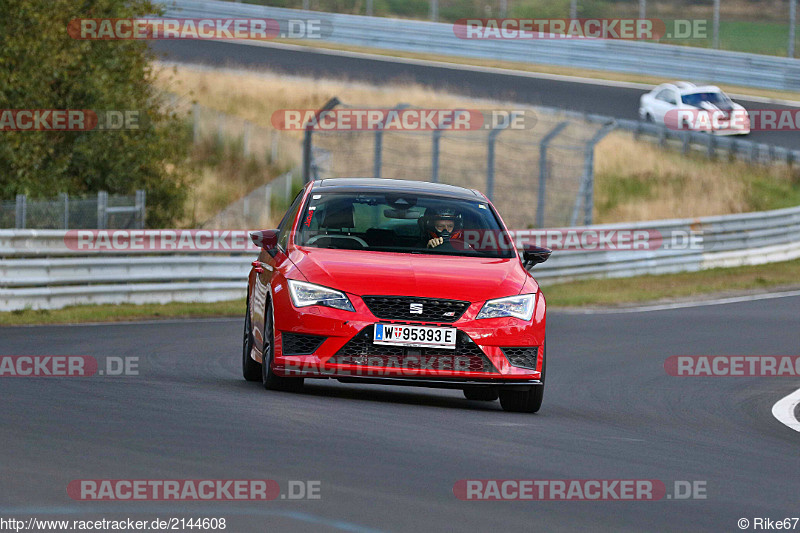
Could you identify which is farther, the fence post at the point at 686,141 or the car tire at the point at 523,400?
the fence post at the point at 686,141

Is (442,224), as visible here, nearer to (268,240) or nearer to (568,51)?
(268,240)

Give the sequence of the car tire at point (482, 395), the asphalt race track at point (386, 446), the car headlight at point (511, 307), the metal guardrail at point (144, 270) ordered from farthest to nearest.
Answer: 1. the metal guardrail at point (144, 270)
2. the car tire at point (482, 395)
3. the car headlight at point (511, 307)
4. the asphalt race track at point (386, 446)

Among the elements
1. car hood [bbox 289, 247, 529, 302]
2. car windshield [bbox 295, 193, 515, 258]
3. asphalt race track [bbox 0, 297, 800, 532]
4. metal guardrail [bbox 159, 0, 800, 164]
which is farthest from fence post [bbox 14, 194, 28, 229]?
metal guardrail [bbox 159, 0, 800, 164]

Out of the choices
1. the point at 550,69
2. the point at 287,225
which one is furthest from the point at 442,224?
the point at 550,69

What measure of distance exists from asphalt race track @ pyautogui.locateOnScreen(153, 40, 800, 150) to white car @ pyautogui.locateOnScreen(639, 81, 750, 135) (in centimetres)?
119

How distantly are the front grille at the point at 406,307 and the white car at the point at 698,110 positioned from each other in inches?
1284

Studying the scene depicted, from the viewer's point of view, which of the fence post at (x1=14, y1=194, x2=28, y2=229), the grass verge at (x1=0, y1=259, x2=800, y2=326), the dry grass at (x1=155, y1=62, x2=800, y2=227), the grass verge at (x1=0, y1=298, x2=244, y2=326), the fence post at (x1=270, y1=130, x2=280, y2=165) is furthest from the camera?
the fence post at (x1=270, y1=130, x2=280, y2=165)

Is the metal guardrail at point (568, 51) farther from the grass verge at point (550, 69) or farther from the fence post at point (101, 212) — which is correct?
the fence post at point (101, 212)

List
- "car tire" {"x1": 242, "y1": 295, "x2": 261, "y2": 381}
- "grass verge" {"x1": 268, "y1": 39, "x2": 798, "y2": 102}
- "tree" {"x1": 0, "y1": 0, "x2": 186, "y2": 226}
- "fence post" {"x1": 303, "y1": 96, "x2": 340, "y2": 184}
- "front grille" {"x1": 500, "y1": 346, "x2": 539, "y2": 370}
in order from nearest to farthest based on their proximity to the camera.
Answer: "front grille" {"x1": 500, "y1": 346, "x2": 539, "y2": 370} < "car tire" {"x1": 242, "y1": 295, "x2": 261, "y2": 381} < "tree" {"x1": 0, "y1": 0, "x2": 186, "y2": 226} < "fence post" {"x1": 303, "y1": 96, "x2": 340, "y2": 184} < "grass verge" {"x1": 268, "y1": 39, "x2": 798, "y2": 102}

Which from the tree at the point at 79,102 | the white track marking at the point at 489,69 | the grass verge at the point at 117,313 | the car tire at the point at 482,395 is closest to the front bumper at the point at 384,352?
the car tire at the point at 482,395

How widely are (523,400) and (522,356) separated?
1.45ft

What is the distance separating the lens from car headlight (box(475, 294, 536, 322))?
9.61 m

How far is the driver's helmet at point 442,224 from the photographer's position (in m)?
10.6

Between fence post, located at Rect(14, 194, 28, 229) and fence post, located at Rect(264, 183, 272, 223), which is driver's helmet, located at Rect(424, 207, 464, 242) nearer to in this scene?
fence post, located at Rect(14, 194, 28, 229)
